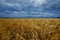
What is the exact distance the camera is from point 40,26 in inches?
78.5

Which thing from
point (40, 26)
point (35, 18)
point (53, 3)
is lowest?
point (40, 26)

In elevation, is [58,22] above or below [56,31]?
above

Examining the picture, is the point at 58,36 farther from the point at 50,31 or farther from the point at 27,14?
the point at 27,14

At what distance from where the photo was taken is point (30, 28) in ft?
6.52

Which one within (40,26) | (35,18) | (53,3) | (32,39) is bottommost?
(32,39)

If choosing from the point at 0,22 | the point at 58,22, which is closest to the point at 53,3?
the point at 58,22

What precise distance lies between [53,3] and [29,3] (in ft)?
1.18

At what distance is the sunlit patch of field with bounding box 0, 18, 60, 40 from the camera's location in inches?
76.8

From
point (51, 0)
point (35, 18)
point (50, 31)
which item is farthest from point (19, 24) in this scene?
point (51, 0)

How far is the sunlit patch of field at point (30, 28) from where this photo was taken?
1.95 metres

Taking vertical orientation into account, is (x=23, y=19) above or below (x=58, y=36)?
above

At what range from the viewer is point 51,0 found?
2.00 m

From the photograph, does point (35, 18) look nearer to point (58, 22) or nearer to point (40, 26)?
point (40, 26)

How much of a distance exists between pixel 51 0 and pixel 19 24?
23.5 inches
